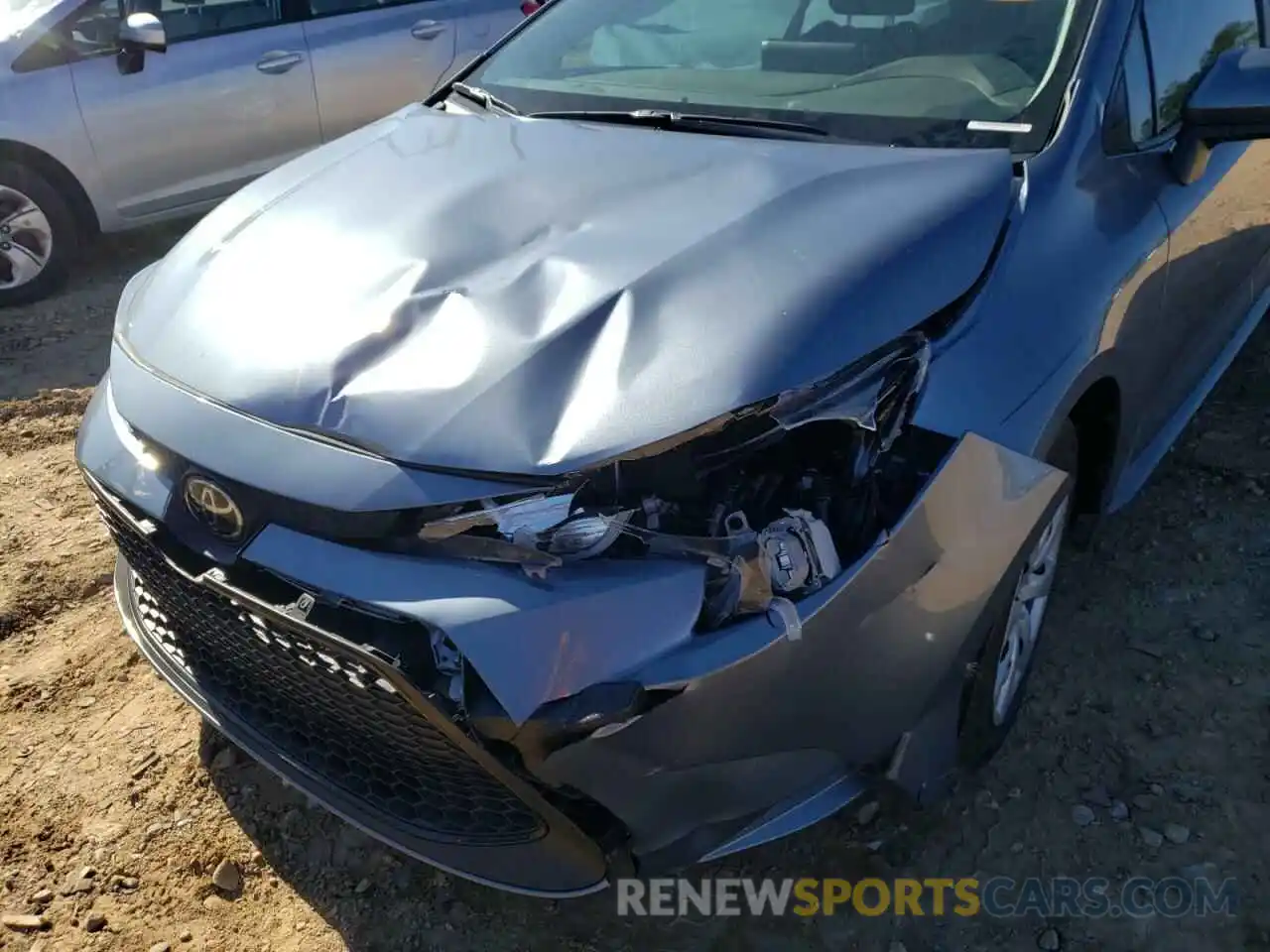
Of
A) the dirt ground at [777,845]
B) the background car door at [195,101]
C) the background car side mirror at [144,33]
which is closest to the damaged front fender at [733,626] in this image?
the dirt ground at [777,845]

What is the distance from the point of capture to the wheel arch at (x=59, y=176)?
5.11 meters

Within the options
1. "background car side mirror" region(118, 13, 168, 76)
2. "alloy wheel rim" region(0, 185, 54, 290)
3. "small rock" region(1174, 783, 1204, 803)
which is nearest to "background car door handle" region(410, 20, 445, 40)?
"background car side mirror" region(118, 13, 168, 76)

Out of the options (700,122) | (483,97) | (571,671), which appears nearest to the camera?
(571,671)

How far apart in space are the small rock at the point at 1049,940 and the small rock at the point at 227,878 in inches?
62.1

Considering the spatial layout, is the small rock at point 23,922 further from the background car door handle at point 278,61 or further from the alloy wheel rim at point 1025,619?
the background car door handle at point 278,61

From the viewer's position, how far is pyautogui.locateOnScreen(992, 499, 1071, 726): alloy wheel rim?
2.36 m

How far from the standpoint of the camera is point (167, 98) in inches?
208

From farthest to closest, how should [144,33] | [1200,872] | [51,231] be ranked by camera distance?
[51,231], [144,33], [1200,872]

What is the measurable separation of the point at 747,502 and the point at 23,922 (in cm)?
169

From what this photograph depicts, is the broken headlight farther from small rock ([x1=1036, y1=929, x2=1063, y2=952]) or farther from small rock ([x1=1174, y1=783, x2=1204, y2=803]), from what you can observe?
small rock ([x1=1174, y1=783, x2=1204, y2=803])

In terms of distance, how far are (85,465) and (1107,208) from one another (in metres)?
2.10

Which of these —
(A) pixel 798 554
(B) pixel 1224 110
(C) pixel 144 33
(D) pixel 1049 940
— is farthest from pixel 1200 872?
(C) pixel 144 33

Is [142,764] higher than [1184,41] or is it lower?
lower

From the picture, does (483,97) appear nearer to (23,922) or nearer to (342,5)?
(23,922)
